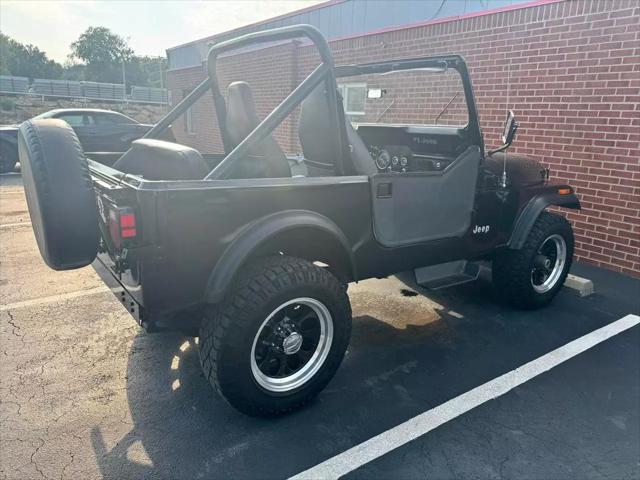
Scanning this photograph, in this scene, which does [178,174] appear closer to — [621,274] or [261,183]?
[261,183]

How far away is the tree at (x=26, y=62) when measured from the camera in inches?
2682

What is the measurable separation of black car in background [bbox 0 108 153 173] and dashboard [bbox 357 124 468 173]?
8443 mm

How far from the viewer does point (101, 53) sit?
276 ft

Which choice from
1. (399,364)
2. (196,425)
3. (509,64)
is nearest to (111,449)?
(196,425)

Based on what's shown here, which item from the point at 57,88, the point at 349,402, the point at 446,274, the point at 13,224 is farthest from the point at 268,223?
the point at 57,88

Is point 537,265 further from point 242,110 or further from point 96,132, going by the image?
point 96,132

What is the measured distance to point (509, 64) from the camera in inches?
235

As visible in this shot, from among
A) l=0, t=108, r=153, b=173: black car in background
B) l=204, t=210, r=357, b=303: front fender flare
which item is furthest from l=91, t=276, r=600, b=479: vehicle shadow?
l=0, t=108, r=153, b=173: black car in background

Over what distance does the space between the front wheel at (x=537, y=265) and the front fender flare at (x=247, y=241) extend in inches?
87.7

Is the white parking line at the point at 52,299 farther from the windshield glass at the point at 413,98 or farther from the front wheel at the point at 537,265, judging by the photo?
the windshield glass at the point at 413,98

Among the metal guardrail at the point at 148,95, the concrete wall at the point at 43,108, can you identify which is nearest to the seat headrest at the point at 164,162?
the concrete wall at the point at 43,108

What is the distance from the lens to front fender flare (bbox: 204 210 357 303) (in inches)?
91.8

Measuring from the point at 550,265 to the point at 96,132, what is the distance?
35.8ft

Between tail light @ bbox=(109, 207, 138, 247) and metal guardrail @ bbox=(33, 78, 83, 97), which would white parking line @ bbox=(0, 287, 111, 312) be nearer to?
tail light @ bbox=(109, 207, 138, 247)
